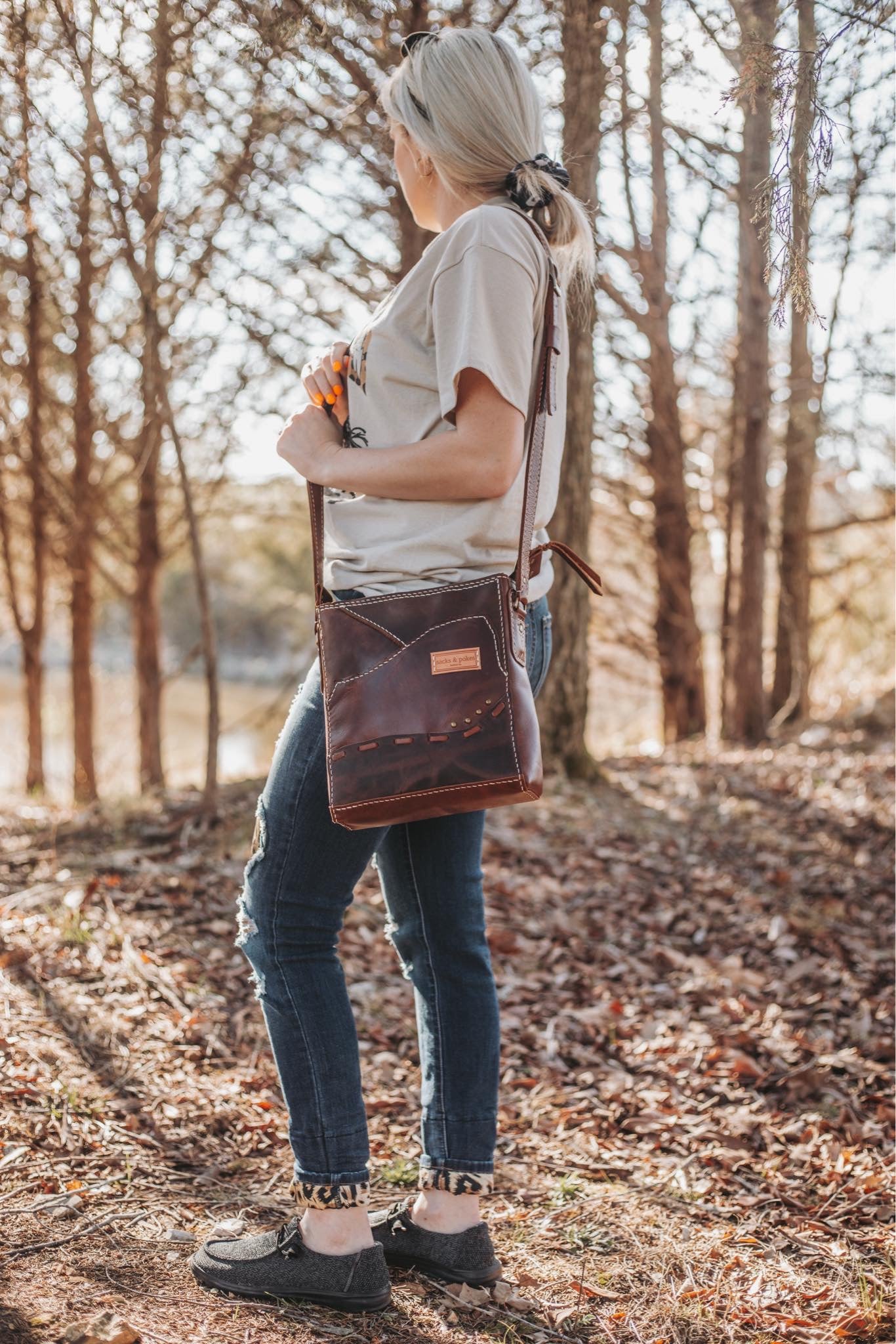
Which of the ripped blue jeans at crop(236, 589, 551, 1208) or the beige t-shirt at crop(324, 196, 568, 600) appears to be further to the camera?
the ripped blue jeans at crop(236, 589, 551, 1208)

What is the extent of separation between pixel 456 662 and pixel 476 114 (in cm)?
89

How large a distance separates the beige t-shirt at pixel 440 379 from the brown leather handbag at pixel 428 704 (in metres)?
0.05

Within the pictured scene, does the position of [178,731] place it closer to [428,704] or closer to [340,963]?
[340,963]

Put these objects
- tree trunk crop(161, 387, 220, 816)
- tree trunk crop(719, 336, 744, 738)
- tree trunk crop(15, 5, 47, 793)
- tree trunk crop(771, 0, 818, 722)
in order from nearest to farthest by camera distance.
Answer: tree trunk crop(161, 387, 220, 816) → tree trunk crop(15, 5, 47, 793) → tree trunk crop(771, 0, 818, 722) → tree trunk crop(719, 336, 744, 738)

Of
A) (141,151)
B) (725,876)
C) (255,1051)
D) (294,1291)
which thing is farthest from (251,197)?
(294,1291)

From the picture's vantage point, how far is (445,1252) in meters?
1.89

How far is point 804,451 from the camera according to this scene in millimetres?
8812

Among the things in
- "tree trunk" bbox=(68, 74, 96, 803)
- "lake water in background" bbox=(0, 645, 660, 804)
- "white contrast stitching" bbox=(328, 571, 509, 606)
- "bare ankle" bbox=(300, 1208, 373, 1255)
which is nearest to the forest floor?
"bare ankle" bbox=(300, 1208, 373, 1255)

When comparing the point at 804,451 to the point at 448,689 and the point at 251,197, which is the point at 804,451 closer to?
the point at 251,197

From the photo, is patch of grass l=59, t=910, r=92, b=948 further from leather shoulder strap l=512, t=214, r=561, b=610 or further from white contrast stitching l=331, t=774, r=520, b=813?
leather shoulder strap l=512, t=214, r=561, b=610

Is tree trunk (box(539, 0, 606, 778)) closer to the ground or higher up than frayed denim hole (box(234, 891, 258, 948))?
higher up

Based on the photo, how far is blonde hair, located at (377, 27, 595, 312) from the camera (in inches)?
67.4

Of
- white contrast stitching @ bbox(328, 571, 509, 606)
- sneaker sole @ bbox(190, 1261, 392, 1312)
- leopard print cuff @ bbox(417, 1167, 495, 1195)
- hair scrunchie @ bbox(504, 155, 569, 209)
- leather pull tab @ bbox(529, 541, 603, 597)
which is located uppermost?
hair scrunchie @ bbox(504, 155, 569, 209)

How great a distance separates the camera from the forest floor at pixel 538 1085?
6.24 ft
